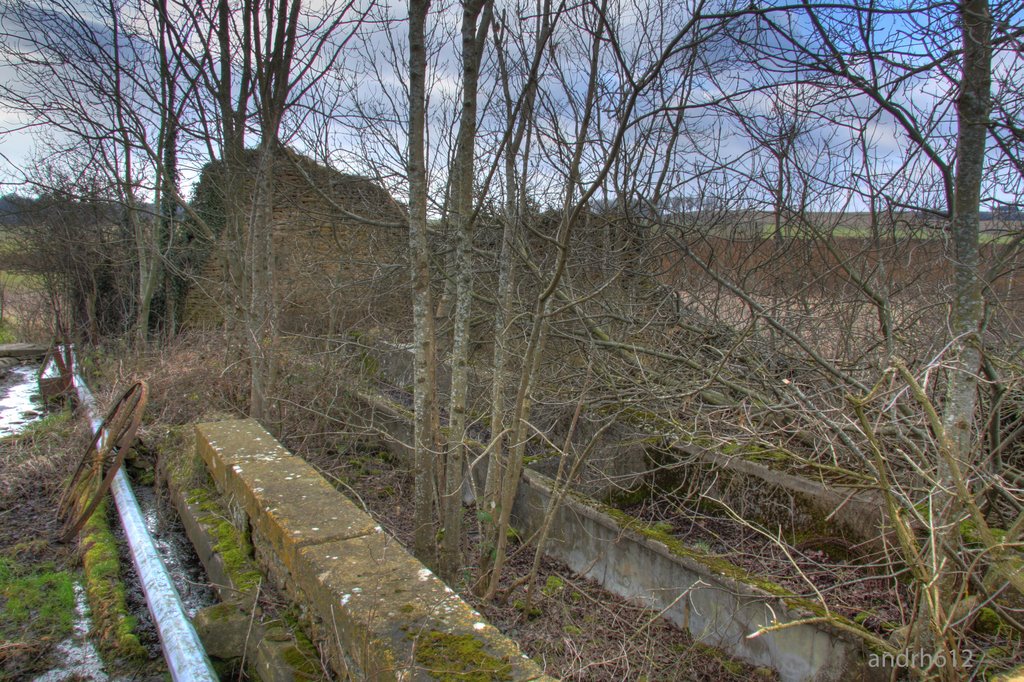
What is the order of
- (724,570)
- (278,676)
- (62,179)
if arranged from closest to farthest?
1. (278,676)
2. (724,570)
3. (62,179)

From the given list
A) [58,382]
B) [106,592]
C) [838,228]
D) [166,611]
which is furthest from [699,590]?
[58,382]

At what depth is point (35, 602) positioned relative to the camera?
3639mm

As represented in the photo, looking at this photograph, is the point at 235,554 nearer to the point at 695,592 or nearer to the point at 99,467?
the point at 99,467

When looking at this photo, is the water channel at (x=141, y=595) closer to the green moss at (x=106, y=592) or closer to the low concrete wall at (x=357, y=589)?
the green moss at (x=106, y=592)

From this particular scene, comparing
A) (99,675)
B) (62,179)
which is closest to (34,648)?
(99,675)

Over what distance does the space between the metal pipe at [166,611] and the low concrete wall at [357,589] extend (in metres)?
0.45

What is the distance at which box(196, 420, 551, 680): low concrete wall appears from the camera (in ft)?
7.32

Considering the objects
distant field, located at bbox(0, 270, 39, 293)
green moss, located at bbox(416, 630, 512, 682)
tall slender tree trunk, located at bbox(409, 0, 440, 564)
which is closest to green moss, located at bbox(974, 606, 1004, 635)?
green moss, located at bbox(416, 630, 512, 682)

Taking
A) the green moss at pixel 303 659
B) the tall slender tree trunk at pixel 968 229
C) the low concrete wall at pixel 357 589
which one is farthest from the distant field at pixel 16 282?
the tall slender tree trunk at pixel 968 229

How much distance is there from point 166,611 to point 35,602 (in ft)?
3.92

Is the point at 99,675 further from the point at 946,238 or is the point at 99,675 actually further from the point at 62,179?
the point at 62,179

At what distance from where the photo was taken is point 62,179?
1174 cm

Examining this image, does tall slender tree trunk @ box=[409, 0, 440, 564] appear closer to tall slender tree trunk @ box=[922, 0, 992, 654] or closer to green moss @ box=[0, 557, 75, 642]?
green moss @ box=[0, 557, 75, 642]

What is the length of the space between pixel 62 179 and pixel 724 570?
509 inches
